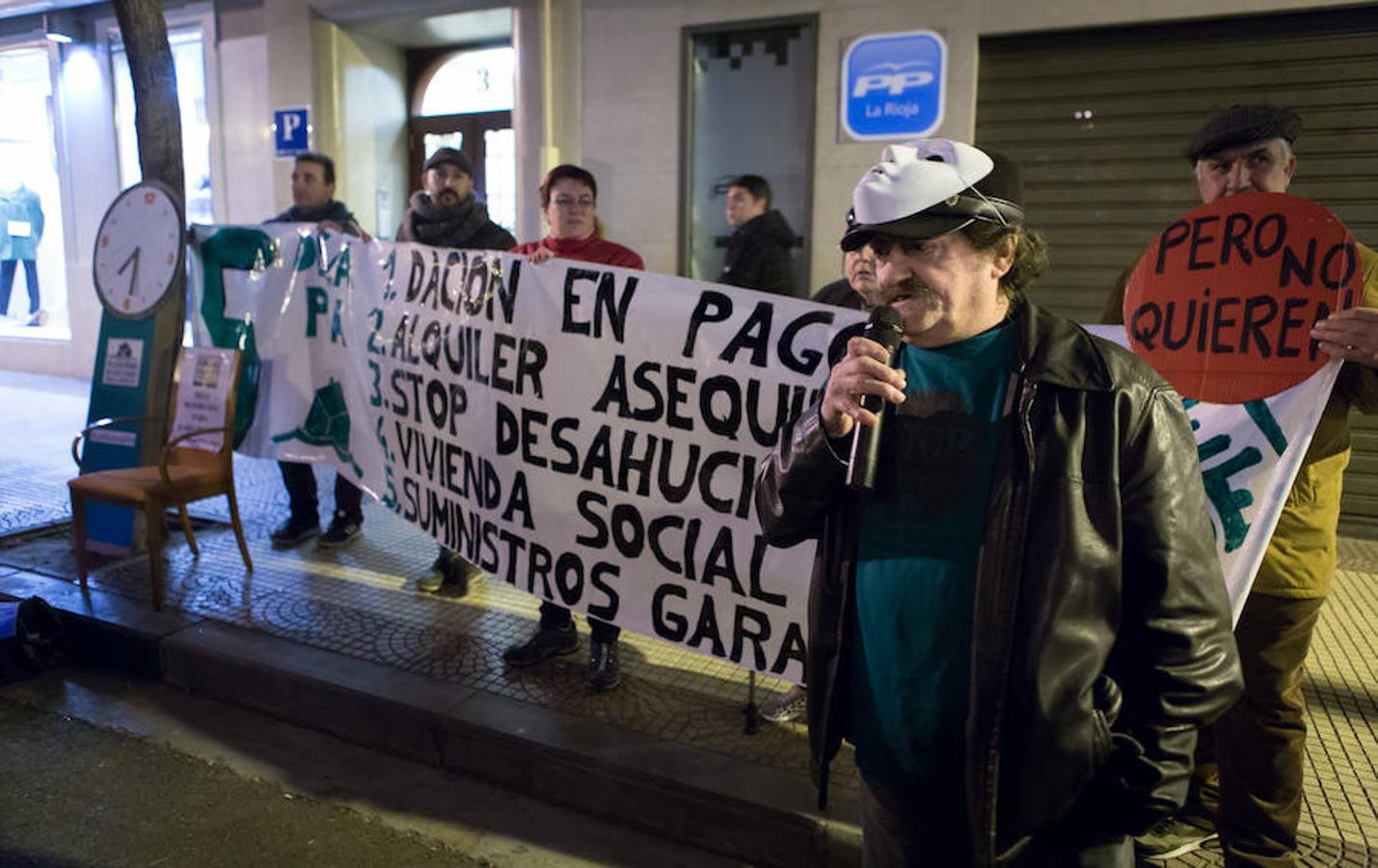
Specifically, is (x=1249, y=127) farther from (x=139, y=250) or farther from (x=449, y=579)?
(x=139, y=250)

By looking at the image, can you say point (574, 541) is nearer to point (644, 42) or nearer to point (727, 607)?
point (727, 607)

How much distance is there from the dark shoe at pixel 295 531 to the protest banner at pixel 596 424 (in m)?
1.14

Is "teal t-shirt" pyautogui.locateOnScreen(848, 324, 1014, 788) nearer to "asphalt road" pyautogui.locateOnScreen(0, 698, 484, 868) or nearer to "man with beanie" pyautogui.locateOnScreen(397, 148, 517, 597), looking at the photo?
"asphalt road" pyautogui.locateOnScreen(0, 698, 484, 868)

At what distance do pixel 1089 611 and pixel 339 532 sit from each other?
5.08 meters

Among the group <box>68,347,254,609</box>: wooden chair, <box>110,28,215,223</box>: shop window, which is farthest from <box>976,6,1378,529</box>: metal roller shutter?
<box>110,28,215,223</box>: shop window

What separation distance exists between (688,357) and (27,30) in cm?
1272

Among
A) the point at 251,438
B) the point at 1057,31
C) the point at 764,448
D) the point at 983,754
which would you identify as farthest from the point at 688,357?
the point at 1057,31

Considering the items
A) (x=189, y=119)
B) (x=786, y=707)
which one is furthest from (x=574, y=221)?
(x=189, y=119)

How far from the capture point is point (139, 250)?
216 inches

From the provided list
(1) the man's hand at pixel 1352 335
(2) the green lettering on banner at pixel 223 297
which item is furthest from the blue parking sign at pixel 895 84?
(1) the man's hand at pixel 1352 335

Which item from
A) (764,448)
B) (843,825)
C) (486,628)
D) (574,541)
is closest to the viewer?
(843,825)

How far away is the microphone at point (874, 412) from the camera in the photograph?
156cm

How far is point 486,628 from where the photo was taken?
4.53 meters

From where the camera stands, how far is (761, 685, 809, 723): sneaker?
12.1ft
